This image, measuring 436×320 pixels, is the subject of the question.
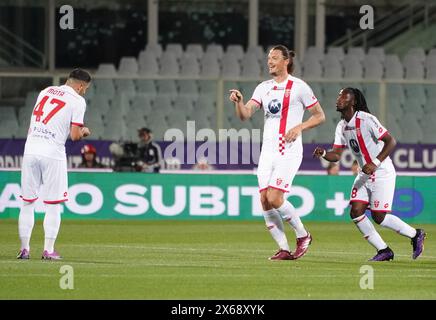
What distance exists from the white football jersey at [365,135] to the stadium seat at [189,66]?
540 inches

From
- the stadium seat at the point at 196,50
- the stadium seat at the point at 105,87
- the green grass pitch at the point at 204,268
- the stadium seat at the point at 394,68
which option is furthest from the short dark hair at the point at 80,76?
the stadium seat at the point at 394,68

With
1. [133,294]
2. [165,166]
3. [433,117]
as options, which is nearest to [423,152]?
[433,117]

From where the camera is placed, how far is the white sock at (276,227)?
14312 millimetres

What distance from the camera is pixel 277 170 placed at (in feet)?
46.4

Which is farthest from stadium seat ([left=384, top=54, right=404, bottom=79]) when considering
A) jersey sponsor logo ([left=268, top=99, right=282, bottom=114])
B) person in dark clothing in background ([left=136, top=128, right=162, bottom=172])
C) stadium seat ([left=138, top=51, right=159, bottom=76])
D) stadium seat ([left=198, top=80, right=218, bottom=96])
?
jersey sponsor logo ([left=268, top=99, right=282, bottom=114])

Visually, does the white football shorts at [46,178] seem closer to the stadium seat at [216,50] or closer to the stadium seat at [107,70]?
the stadium seat at [107,70]

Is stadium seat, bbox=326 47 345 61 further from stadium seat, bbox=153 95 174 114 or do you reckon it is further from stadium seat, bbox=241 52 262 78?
stadium seat, bbox=153 95 174 114

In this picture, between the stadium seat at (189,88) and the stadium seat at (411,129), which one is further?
the stadium seat at (189,88)

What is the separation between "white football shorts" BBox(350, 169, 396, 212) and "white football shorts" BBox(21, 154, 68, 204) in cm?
333

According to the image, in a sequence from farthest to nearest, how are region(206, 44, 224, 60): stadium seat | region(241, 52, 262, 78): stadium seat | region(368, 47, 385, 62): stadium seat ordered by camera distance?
region(368, 47, 385, 62): stadium seat < region(206, 44, 224, 60): stadium seat < region(241, 52, 262, 78): stadium seat

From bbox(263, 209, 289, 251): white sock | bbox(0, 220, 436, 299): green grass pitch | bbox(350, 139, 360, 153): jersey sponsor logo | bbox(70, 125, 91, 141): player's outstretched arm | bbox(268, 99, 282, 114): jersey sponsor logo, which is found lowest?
bbox(0, 220, 436, 299): green grass pitch

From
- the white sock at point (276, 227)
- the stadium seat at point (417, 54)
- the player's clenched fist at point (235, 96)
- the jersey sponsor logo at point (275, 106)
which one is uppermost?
the stadium seat at point (417, 54)

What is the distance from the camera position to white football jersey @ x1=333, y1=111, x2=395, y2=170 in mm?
14375

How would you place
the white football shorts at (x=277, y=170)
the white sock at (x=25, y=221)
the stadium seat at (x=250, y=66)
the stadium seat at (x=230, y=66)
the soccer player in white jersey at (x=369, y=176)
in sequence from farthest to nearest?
the stadium seat at (x=230, y=66)
the stadium seat at (x=250, y=66)
the soccer player in white jersey at (x=369, y=176)
the white football shorts at (x=277, y=170)
the white sock at (x=25, y=221)
